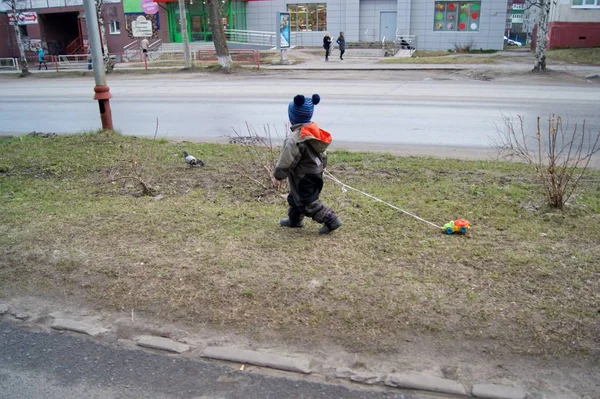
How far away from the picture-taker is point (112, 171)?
7.70 metres

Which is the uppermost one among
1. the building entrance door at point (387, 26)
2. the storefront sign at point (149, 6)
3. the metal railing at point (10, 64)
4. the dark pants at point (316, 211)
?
the storefront sign at point (149, 6)

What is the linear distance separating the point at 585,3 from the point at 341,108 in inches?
991

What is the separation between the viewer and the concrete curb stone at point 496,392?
313cm

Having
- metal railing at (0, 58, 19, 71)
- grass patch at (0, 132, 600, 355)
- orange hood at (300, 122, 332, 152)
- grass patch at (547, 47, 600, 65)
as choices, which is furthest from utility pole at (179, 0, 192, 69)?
orange hood at (300, 122, 332, 152)

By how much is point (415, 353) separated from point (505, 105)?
12609 millimetres

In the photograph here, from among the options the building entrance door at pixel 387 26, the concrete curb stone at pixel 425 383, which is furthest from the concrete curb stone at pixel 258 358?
the building entrance door at pixel 387 26

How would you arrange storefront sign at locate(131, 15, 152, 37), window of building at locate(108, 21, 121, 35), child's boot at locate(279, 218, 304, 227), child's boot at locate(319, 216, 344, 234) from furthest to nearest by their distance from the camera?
1. window of building at locate(108, 21, 121, 35)
2. storefront sign at locate(131, 15, 152, 37)
3. child's boot at locate(279, 218, 304, 227)
4. child's boot at locate(319, 216, 344, 234)

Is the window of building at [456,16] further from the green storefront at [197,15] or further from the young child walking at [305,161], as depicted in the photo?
the young child walking at [305,161]

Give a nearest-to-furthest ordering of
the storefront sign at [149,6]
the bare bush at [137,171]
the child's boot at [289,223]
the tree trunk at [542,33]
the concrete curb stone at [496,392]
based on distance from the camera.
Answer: the concrete curb stone at [496,392], the child's boot at [289,223], the bare bush at [137,171], the tree trunk at [542,33], the storefront sign at [149,6]

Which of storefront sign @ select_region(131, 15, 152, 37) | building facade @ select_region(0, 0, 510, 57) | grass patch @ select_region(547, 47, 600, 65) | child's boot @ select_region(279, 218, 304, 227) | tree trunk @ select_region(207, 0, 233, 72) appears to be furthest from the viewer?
storefront sign @ select_region(131, 15, 152, 37)

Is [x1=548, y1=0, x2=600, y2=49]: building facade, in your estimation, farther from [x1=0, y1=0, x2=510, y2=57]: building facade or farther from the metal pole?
the metal pole

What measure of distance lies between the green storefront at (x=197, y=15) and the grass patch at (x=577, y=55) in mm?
23530

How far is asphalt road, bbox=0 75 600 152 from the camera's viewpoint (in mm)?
11773

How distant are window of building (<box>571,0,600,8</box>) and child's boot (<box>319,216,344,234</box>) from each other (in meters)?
33.6
